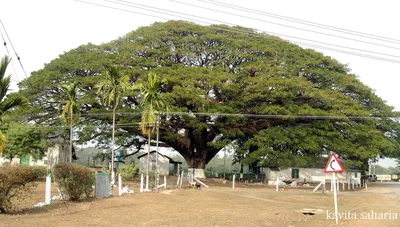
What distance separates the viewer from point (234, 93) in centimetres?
3972

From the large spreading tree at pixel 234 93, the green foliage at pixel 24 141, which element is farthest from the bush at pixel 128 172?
the green foliage at pixel 24 141

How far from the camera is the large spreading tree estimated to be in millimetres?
38812

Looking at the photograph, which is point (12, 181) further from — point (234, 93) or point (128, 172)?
point (234, 93)

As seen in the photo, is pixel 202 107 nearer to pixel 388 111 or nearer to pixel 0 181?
pixel 388 111

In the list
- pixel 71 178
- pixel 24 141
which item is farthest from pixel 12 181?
pixel 24 141

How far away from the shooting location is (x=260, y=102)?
133ft

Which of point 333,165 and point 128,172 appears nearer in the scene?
point 333,165

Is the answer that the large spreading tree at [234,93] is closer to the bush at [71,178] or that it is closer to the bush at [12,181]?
the bush at [71,178]

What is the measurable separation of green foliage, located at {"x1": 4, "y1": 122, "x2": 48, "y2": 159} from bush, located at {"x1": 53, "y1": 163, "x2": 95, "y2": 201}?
1860 cm

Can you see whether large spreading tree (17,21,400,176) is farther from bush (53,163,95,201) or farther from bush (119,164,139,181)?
bush (53,163,95,201)

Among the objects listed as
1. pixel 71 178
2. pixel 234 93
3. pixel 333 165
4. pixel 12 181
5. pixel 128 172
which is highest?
pixel 234 93

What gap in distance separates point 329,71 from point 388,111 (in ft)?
25.5

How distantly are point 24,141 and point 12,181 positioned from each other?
79.2 feet

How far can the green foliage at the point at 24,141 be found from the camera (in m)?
35.6
